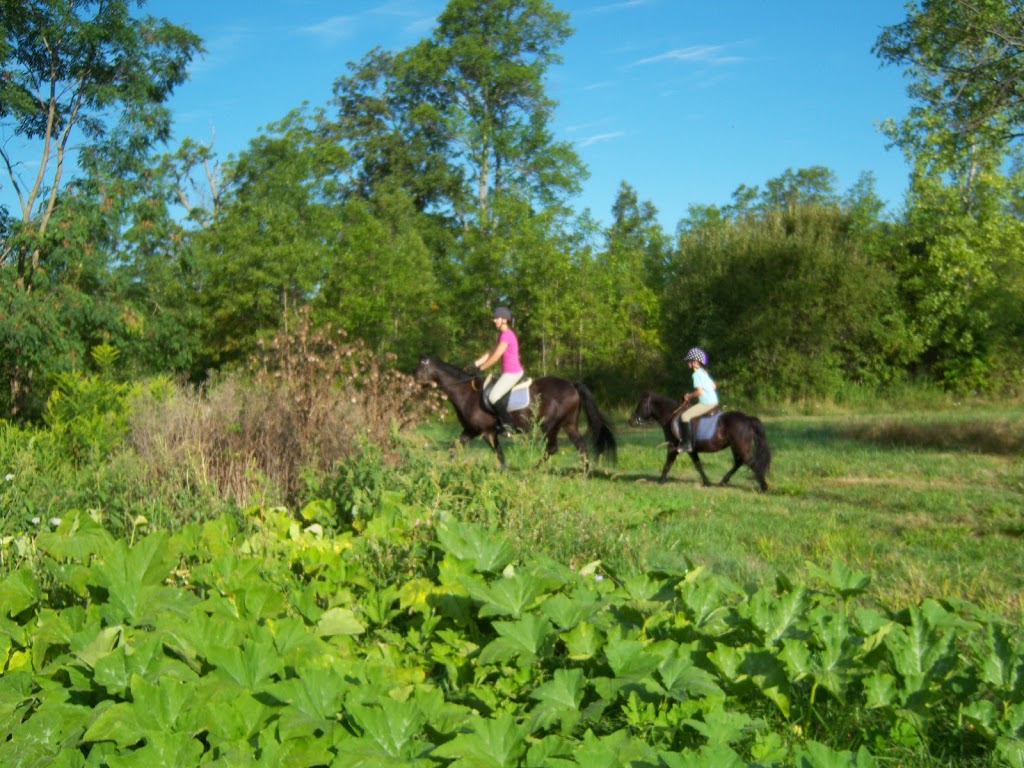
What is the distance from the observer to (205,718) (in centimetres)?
321

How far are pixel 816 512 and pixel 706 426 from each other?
3.43 m

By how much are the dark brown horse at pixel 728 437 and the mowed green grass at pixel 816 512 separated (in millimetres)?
295

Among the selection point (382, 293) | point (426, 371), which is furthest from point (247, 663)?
point (382, 293)

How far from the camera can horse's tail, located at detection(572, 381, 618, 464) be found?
1482 cm

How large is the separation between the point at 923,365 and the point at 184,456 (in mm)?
25055

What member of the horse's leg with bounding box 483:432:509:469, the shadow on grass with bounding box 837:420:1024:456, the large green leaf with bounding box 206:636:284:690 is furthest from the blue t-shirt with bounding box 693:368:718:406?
the large green leaf with bounding box 206:636:284:690

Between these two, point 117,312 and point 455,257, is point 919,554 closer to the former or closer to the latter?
point 117,312

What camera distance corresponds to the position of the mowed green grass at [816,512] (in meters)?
6.18

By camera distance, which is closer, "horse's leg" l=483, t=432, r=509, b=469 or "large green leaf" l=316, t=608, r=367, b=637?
"large green leaf" l=316, t=608, r=367, b=637

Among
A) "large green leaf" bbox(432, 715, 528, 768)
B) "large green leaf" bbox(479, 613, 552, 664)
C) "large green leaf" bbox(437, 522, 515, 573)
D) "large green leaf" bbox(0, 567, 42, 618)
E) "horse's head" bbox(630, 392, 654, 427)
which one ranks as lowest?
"large green leaf" bbox(432, 715, 528, 768)

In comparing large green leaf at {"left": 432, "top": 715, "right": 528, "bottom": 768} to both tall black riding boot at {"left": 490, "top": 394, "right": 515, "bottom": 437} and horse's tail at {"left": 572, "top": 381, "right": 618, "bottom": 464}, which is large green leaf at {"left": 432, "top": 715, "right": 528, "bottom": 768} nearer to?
tall black riding boot at {"left": 490, "top": 394, "right": 515, "bottom": 437}

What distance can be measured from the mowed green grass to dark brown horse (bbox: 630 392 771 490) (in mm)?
295

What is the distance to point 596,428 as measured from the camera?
14797mm

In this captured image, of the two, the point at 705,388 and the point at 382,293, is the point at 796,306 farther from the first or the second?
the point at 705,388
